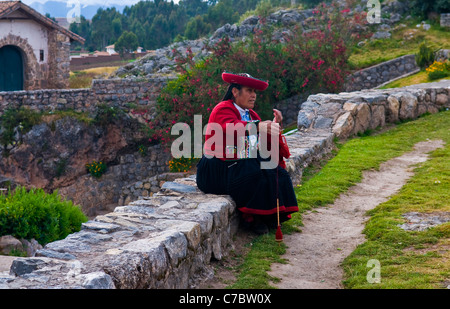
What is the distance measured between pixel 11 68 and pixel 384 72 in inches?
610

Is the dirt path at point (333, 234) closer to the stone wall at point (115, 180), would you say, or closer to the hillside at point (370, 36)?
the stone wall at point (115, 180)

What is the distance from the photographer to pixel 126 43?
1784 inches

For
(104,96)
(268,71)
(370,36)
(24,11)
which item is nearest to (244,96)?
(268,71)

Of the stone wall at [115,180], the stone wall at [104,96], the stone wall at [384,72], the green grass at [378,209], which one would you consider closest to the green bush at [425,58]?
the stone wall at [384,72]

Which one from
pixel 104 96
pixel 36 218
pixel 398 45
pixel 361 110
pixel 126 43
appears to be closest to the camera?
pixel 36 218

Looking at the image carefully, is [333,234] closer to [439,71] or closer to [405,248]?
[405,248]

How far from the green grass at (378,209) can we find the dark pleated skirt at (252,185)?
352mm

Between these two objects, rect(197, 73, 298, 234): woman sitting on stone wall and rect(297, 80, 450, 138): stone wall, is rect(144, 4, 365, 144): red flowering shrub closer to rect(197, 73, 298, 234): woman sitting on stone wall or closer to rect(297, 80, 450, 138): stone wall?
rect(297, 80, 450, 138): stone wall

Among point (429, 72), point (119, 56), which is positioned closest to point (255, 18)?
point (429, 72)

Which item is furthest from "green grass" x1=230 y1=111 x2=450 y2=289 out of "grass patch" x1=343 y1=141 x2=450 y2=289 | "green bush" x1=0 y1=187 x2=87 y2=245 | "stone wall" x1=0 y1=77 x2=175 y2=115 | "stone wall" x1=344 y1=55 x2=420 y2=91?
"stone wall" x1=0 y1=77 x2=175 y2=115

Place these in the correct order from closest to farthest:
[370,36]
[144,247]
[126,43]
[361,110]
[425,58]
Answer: [144,247], [361,110], [425,58], [370,36], [126,43]

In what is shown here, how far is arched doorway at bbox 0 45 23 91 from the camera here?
78.7ft

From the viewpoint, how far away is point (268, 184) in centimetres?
566

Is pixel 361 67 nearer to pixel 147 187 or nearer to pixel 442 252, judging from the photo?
pixel 147 187
